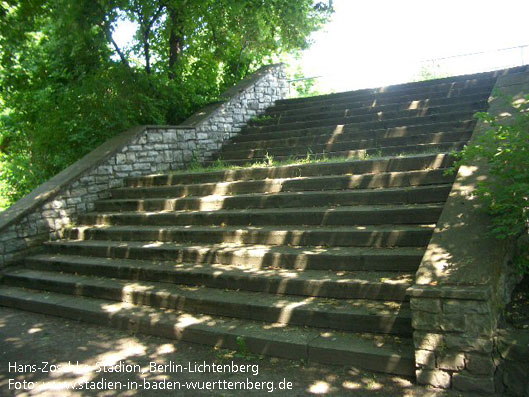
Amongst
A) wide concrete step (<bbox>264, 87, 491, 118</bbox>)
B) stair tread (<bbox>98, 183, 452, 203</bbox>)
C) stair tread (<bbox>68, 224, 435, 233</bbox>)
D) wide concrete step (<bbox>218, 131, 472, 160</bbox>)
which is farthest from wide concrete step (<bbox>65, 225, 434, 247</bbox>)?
wide concrete step (<bbox>264, 87, 491, 118</bbox>)

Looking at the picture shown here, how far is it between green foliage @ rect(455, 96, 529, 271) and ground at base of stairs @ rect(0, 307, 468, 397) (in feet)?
4.55

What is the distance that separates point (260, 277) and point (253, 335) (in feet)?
2.84

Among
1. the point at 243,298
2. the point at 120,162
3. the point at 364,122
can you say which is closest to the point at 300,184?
the point at 243,298

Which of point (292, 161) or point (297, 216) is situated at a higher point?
point (292, 161)

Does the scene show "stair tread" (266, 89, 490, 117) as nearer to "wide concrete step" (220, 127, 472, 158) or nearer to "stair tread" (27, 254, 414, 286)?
"wide concrete step" (220, 127, 472, 158)

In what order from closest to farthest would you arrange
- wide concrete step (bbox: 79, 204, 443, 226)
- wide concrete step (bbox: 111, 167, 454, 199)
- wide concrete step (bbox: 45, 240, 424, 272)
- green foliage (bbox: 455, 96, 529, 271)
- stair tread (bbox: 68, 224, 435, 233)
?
1. green foliage (bbox: 455, 96, 529, 271)
2. wide concrete step (bbox: 45, 240, 424, 272)
3. stair tread (bbox: 68, 224, 435, 233)
4. wide concrete step (bbox: 79, 204, 443, 226)
5. wide concrete step (bbox: 111, 167, 454, 199)

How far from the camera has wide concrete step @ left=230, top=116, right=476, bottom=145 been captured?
8102 millimetres

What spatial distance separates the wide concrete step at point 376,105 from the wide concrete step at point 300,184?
3.71 metres

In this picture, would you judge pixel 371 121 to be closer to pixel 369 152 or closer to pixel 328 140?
pixel 328 140

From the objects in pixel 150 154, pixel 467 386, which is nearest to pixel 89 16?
pixel 150 154

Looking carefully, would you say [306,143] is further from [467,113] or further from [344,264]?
[344,264]

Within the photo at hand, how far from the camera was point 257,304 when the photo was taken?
4.76m

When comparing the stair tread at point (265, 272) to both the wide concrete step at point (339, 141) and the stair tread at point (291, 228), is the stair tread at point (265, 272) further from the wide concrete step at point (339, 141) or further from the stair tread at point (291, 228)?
the wide concrete step at point (339, 141)

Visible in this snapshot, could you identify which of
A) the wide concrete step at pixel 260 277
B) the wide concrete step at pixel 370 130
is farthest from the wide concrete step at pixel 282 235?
the wide concrete step at pixel 370 130
